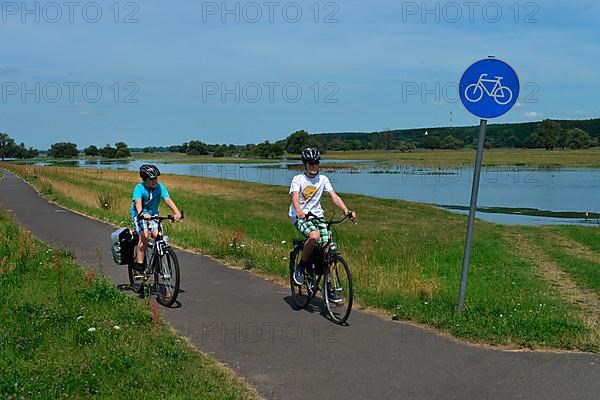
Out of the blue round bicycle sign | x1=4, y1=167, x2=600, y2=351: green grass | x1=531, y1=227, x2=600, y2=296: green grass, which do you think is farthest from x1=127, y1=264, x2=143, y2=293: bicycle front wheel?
x1=531, y1=227, x2=600, y2=296: green grass

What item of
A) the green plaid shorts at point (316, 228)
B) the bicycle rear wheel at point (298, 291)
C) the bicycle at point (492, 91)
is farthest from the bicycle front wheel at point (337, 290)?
the bicycle at point (492, 91)

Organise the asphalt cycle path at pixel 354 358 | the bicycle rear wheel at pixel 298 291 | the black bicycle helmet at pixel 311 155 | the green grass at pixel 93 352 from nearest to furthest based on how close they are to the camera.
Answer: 1. the green grass at pixel 93 352
2. the asphalt cycle path at pixel 354 358
3. the black bicycle helmet at pixel 311 155
4. the bicycle rear wheel at pixel 298 291

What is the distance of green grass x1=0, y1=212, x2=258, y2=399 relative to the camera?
480 centimetres

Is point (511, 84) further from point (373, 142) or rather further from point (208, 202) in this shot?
point (373, 142)

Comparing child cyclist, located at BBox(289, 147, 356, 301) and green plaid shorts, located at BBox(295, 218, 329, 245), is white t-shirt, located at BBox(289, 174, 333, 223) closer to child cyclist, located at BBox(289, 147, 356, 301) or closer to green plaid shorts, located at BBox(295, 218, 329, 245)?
child cyclist, located at BBox(289, 147, 356, 301)

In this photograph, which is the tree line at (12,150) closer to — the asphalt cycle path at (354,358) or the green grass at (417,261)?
the green grass at (417,261)

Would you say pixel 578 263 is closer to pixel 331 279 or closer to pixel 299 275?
pixel 299 275

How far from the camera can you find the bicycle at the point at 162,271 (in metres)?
7.93

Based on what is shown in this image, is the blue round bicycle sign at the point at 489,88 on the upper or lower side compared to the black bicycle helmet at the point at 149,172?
upper

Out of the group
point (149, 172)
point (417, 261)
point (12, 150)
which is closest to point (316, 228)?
point (149, 172)

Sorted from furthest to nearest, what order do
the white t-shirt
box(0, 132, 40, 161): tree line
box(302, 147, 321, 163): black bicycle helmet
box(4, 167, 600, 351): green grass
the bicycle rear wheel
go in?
box(0, 132, 40, 161): tree line < the bicycle rear wheel < the white t-shirt < box(302, 147, 321, 163): black bicycle helmet < box(4, 167, 600, 351): green grass

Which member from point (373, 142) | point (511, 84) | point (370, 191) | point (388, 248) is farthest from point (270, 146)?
point (511, 84)

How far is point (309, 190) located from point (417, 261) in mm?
9647

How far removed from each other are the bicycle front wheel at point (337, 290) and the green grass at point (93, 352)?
1.81 m
